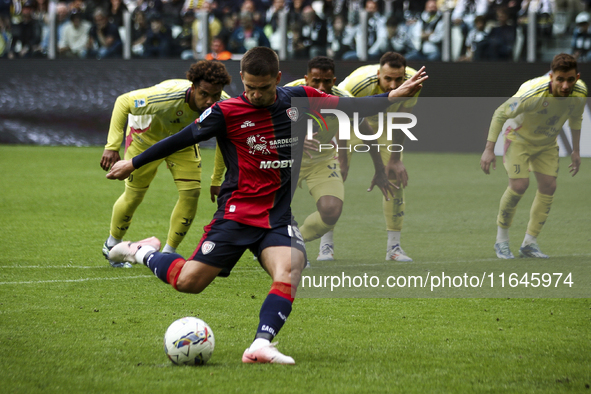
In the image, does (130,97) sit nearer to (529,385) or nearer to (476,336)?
(476,336)

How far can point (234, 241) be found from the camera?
14.3 feet

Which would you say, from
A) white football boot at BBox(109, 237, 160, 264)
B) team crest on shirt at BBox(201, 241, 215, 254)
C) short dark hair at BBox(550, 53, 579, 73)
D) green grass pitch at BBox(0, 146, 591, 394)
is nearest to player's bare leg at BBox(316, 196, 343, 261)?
green grass pitch at BBox(0, 146, 591, 394)

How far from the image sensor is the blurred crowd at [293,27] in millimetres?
15438

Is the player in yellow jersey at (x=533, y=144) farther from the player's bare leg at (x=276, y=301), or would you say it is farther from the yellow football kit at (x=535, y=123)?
the player's bare leg at (x=276, y=301)

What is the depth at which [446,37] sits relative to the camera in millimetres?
15766

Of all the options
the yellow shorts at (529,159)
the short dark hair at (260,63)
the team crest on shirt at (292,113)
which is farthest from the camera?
the yellow shorts at (529,159)

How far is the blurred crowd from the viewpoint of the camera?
50.6 feet

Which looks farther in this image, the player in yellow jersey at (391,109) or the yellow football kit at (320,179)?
the yellow football kit at (320,179)

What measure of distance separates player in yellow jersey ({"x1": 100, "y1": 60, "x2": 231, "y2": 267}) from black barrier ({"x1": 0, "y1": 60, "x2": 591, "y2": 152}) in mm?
9394

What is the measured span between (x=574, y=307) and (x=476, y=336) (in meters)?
1.31

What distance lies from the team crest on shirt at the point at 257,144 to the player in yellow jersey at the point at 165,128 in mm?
1805

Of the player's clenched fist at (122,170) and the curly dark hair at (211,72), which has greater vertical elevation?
the curly dark hair at (211,72)

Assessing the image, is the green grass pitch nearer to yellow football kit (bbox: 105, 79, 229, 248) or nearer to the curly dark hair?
yellow football kit (bbox: 105, 79, 229, 248)

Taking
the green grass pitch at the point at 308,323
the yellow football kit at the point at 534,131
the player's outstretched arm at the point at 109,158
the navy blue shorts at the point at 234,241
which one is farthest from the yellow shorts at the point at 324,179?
the navy blue shorts at the point at 234,241
